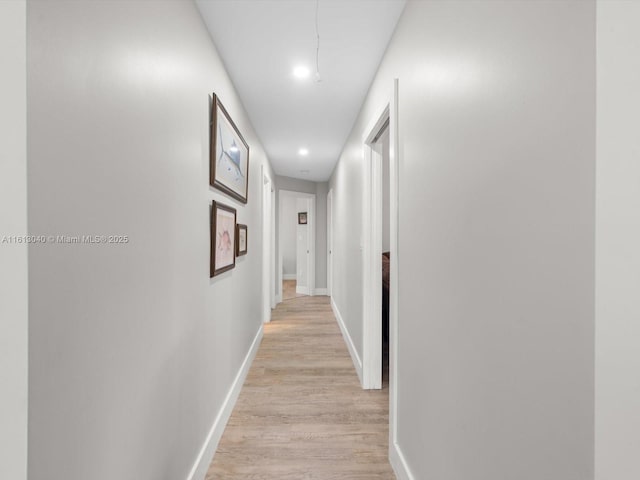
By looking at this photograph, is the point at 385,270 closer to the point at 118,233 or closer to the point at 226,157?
the point at 226,157

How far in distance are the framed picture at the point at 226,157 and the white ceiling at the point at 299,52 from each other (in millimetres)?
388

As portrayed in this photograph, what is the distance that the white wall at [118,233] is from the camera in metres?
0.69

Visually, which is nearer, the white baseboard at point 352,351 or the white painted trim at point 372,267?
the white painted trim at point 372,267

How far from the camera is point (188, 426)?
152 cm

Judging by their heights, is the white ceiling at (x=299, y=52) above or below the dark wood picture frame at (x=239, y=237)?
above

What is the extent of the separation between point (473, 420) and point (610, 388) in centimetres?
58

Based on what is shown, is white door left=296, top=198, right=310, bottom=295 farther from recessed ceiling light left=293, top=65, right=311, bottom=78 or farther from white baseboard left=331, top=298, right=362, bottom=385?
recessed ceiling light left=293, top=65, right=311, bottom=78

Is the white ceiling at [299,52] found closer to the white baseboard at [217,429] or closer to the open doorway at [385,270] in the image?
the open doorway at [385,270]

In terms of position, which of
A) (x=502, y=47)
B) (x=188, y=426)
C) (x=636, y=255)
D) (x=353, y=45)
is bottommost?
(x=188, y=426)

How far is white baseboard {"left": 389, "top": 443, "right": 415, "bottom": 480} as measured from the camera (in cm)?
158

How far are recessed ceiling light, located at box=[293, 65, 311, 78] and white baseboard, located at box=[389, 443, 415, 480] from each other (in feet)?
7.93

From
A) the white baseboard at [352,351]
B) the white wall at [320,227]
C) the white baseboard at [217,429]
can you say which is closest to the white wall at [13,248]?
the white baseboard at [217,429]

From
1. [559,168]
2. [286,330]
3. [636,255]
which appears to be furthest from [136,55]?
[286,330]

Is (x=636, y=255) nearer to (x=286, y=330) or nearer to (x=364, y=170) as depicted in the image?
(x=364, y=170)
